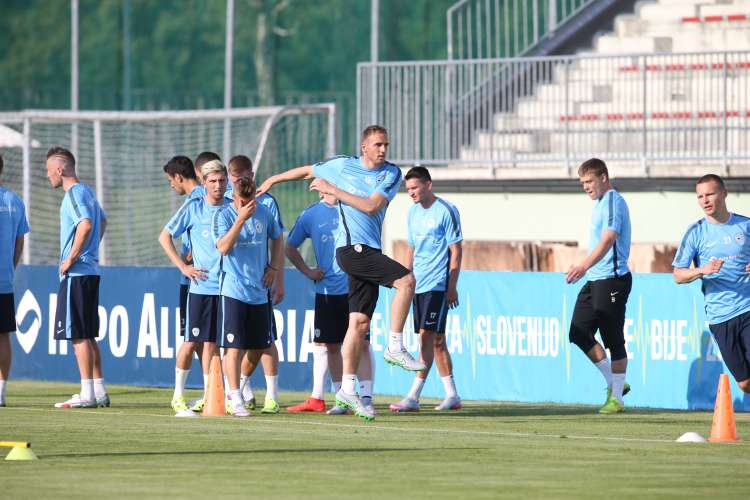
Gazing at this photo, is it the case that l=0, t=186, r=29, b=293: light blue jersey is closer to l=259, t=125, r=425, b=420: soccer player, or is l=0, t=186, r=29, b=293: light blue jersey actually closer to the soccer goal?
l=259, t=125, r=425, b=420: soccer player

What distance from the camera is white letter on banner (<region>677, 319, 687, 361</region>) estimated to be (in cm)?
1631

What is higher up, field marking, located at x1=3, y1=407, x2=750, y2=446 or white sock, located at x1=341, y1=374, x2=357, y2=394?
white sock, located at x1=341, y1=374, x2=357, y2=394

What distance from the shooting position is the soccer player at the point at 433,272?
15508 millimetres

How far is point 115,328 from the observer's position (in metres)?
19.7

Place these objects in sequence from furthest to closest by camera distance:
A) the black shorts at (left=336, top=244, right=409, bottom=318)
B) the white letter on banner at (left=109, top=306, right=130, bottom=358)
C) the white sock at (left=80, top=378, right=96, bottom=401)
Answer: the white letter on banner at (left=109, top=306, right=130, bottom=358), the white sock at (left=80, top=378, right=96, bottom=401), the black shorts at (left=336, top=244, right=409, bottom=318)

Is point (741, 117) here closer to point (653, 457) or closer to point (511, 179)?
point (511, 179)

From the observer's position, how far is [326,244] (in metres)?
15.3

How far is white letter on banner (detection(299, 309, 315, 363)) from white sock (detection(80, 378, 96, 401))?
3.56 meters

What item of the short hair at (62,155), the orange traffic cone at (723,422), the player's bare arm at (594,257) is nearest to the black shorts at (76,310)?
the short hair at (62,155)

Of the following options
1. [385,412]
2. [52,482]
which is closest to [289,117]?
[385,412]

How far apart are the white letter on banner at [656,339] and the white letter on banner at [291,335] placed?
3.98 metres

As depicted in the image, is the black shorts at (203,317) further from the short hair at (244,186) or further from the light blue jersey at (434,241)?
the light blue jersey at (434,241)

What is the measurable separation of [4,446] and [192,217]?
3581 millimetres

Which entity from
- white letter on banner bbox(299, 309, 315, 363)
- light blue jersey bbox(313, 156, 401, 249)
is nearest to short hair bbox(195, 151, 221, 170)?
light blue jersey bbox(313, 156, 401, 249)
